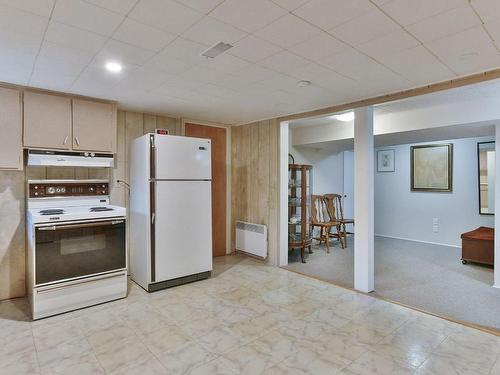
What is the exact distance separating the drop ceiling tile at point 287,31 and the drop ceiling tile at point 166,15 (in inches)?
17.5

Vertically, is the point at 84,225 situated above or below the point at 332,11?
below

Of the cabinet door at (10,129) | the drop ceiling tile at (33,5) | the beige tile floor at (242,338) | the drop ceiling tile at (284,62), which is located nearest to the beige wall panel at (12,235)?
the beige tile floor at (242,338)

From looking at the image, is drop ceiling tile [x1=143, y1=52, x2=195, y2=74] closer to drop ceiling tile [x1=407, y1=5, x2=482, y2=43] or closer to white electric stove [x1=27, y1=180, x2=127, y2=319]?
white electric stove [x1=27, y1=180, x2=127, y2=319]

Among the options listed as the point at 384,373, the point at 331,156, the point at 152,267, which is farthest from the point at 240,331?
the point at 331,156

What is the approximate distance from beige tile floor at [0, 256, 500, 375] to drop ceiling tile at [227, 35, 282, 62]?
2.23m

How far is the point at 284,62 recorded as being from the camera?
95.5 inches

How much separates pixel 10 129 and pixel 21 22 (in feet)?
5.00

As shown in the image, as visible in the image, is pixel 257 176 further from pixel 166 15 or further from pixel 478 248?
pixel 478 248

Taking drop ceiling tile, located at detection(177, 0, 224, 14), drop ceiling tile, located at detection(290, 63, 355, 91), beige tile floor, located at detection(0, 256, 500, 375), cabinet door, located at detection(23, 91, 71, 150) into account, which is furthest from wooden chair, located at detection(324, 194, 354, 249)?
drop ceiling tile, located at detection(177, 0, 224, 14)

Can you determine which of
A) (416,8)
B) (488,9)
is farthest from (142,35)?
(488,9)

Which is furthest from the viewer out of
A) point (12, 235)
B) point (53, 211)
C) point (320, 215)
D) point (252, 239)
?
point (320, 215)

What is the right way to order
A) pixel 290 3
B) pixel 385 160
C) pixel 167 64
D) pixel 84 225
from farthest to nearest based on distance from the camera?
1. pixel 385 160
2. pixel 84 225
3. pixel 167 64
4. pixel 290 3

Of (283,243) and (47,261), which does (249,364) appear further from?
(283,243)

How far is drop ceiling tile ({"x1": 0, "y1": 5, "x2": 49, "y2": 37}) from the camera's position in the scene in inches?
67.2
